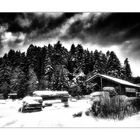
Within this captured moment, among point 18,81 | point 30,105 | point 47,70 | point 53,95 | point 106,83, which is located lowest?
point 30,105

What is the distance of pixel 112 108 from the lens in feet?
19.7

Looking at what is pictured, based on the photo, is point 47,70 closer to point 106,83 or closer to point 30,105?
point 30,105

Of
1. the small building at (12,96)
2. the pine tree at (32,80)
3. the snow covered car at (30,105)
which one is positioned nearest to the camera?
the snow covered car at (30,105)

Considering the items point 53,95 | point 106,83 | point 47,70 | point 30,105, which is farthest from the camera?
point 47,70

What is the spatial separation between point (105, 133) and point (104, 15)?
4.09 metres

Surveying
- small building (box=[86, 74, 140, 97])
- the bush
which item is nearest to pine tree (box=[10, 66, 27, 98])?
small building (box=[86, 74, 140, 97])

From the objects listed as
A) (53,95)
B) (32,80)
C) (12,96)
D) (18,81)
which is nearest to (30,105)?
(53,95)

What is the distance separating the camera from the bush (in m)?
5.86

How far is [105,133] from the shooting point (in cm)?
504

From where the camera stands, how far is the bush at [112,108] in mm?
5855

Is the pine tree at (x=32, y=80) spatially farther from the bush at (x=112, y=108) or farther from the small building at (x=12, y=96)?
the bush at (x=112, y=108)

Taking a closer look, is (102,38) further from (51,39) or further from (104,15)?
(51,39)

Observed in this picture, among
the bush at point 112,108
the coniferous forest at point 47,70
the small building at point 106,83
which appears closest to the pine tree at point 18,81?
the coniferous forest at point 47,70

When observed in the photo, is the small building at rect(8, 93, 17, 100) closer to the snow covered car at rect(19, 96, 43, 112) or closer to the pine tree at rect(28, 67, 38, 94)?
the pine tree at rect(28, 67, 38, 94)
